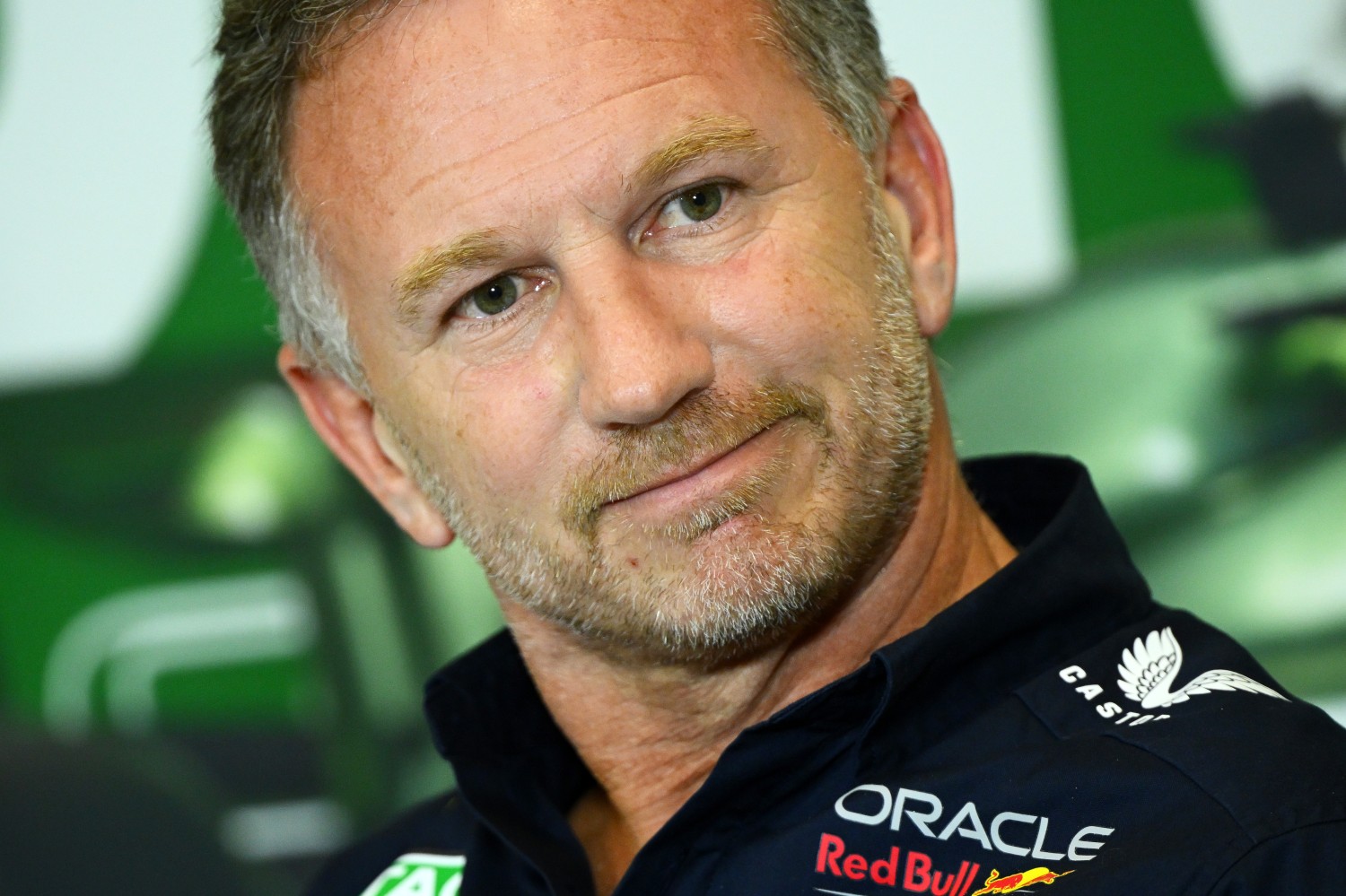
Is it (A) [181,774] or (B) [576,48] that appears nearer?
(B) [576,48]

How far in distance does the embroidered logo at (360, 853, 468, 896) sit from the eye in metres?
0.61

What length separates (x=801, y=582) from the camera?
1436mm

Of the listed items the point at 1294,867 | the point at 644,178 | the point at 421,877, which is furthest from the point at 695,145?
the point at 421,877

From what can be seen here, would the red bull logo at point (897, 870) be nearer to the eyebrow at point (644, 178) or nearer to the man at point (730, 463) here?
the man at point (730, 463)

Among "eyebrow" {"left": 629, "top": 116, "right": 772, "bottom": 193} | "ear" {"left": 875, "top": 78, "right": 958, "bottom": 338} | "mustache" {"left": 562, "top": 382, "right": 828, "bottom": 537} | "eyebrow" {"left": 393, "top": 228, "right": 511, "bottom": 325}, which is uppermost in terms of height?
"eyebrow" {"left": 629, "top": 116, "right": 772, "bottom": 193}

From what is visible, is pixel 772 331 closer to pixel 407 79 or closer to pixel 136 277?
pixel 407 79

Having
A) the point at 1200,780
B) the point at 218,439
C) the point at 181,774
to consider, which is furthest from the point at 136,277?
the point at 1200,780

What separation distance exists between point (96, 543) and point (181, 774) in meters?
0.47

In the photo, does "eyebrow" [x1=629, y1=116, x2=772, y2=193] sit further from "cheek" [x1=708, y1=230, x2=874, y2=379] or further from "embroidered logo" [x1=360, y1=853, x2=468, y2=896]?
"embroidered logo" [x1=360, y1=853, x2=468, y2=896]

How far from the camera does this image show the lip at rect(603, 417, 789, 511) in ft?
4.63

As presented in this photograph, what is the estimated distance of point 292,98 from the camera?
1620mm

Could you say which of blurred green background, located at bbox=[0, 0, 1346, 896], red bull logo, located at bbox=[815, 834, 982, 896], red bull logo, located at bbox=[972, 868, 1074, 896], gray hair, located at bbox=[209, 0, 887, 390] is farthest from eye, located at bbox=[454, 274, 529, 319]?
blurred green background, located at bbox=[0, 0, 1346, 896]

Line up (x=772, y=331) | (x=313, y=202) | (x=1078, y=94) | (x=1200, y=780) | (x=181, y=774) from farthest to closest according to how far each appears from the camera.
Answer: (x=181, y=774), (x=1078, y=94), (x=313, y=202), (x=772, y=331), (x=1200, y=780)

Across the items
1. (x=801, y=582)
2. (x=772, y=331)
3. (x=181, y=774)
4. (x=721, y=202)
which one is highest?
(x=721, y=202)
